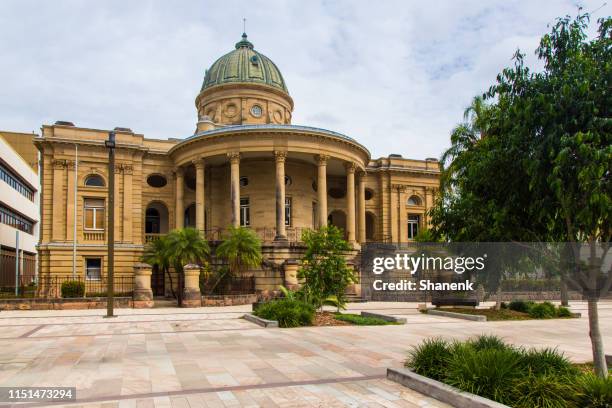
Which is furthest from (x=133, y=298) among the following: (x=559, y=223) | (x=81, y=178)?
(x=559, y=223)

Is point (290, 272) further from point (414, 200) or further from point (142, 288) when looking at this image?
point (414, 200)

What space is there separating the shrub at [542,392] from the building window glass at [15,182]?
51819mm

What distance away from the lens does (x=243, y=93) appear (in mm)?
44094

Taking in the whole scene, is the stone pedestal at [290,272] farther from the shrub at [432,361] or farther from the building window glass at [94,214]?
the shrub at [432,361]

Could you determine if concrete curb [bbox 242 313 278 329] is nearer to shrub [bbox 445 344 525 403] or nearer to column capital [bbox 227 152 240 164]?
shrub [bbox 445 344 525 403]

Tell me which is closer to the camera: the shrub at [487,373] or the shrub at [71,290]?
the shrub at [487,373]

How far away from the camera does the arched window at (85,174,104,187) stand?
3778 centimetres

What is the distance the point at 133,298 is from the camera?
27.6 m

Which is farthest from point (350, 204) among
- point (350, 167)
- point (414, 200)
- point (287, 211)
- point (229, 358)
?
point (229, 358)

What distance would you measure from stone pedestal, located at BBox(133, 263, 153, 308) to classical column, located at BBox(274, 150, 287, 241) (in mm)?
9117

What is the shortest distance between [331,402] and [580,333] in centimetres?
1159

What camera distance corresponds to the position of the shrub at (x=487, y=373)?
6.96 meters

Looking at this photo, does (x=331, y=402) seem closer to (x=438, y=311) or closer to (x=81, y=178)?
(x=438, y=311)

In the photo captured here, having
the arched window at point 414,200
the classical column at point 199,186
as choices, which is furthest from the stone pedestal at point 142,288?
the arched window at point 414,200
